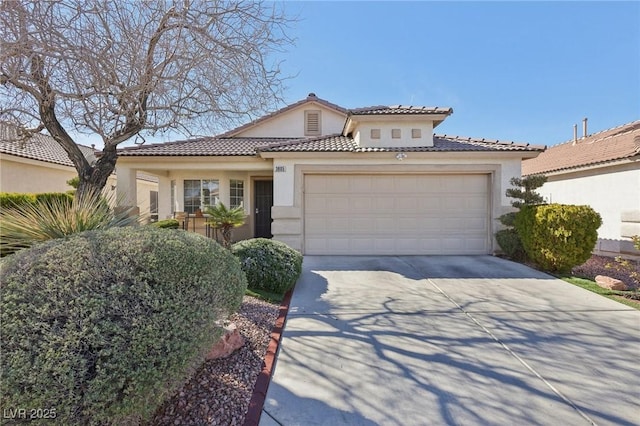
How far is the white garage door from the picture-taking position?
9.70 m

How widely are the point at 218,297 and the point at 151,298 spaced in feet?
2.08

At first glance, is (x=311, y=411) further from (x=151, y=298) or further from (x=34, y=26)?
(x=34, y=26)

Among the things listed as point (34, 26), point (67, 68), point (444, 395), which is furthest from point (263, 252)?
point (34, 26)

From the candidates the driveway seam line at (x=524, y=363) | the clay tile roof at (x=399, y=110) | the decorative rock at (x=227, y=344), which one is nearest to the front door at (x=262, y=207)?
the clay tile roof at (x=399, y=110)

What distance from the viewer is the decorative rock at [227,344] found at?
11.3ft

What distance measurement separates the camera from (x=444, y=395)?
2980mm

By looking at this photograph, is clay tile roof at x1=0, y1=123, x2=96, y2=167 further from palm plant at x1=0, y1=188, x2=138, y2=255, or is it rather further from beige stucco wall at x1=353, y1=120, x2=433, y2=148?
beige stucco wall at x1=353, y1=120, x2=433, y2=148

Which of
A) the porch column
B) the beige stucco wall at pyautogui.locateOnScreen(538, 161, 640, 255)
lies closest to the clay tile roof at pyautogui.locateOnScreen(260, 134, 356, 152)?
the porch column

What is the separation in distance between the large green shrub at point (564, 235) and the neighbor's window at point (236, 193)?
1009 centimetres

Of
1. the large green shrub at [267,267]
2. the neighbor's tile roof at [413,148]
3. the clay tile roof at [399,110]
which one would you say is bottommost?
the large green shrub at [267,267]

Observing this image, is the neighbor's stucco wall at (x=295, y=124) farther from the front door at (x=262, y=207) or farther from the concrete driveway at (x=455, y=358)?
the concrete driveway at (x=455, y=358)

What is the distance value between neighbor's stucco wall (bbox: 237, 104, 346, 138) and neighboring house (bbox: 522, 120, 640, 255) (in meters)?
9.83

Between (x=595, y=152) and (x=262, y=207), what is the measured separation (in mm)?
13743

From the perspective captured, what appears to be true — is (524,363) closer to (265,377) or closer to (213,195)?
(265,377)
